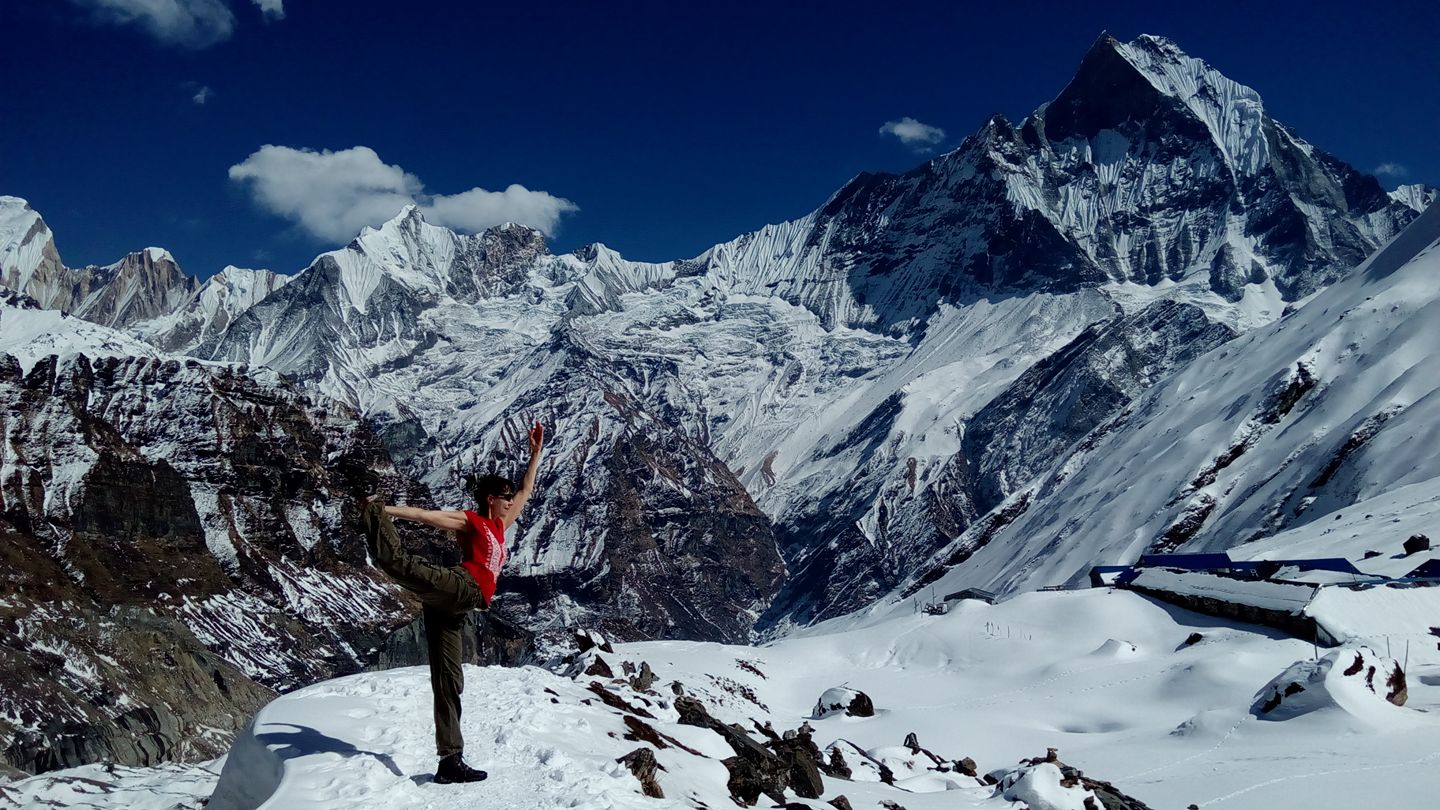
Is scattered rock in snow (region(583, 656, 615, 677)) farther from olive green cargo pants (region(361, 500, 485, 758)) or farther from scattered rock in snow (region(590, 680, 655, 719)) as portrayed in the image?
olive green cargo pants (region(361, 500, 485, 758))

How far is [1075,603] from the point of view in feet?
169

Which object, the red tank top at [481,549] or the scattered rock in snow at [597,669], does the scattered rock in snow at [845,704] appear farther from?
the red tank top at [481,549]

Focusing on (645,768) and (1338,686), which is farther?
(1338,686)

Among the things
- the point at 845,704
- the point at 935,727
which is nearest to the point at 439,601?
the point at 935,727

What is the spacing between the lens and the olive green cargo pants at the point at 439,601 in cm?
1153

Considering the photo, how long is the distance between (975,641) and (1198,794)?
29.9 meters

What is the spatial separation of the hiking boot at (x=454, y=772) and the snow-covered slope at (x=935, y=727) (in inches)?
4.4

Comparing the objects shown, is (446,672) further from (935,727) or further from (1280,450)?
(1280,450)

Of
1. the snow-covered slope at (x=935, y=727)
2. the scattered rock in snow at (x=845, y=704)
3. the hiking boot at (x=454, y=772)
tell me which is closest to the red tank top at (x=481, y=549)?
the hiking boot at (x=454, y=772)

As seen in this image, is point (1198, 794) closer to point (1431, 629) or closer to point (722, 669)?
A: point (1431, 629)

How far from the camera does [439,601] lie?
12.1 metres

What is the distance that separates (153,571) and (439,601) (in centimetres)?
16035

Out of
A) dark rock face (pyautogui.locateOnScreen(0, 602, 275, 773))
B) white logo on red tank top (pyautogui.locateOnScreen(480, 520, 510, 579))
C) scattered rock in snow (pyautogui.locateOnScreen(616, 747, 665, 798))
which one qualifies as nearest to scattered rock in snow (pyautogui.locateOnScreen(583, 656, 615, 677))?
scattered rock in snow (pyautogui.locateOnScreen(616, 747, 665, 798))

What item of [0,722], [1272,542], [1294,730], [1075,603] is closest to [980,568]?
[1272,542]
